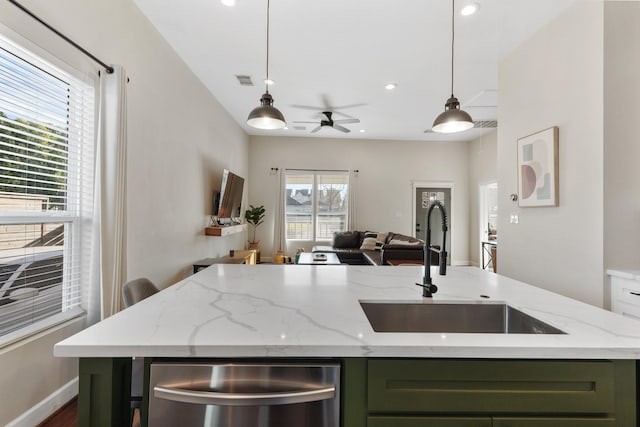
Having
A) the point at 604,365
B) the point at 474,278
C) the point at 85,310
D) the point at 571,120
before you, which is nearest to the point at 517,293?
the point at 474,278

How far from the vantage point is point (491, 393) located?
86 centimetres

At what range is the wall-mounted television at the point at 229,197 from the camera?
4.55 meters

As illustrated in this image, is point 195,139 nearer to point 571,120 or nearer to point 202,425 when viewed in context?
point 202,425

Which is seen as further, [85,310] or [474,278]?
[85,310]

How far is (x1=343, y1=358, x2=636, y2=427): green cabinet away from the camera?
33.6 inches

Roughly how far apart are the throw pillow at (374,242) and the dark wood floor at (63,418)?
5.19 meters

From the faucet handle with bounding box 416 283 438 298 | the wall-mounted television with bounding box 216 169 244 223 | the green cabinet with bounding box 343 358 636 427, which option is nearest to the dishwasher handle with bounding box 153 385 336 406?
the green cabinet with bounding box 343 358 636 427

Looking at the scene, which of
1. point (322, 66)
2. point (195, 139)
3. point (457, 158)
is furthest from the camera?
point (457, 158)

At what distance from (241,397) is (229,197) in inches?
167

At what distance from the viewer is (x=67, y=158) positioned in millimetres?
1936

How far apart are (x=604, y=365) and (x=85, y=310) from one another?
275 cm

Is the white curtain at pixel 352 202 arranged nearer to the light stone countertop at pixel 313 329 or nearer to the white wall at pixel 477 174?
the white wall at pixel 477 174

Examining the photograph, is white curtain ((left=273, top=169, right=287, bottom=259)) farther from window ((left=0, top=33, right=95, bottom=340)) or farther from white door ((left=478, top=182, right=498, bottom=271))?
window ((left=0, top=33, right=95, bottom=340))

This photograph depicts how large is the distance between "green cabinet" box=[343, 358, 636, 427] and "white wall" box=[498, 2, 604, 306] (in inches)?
70.4
